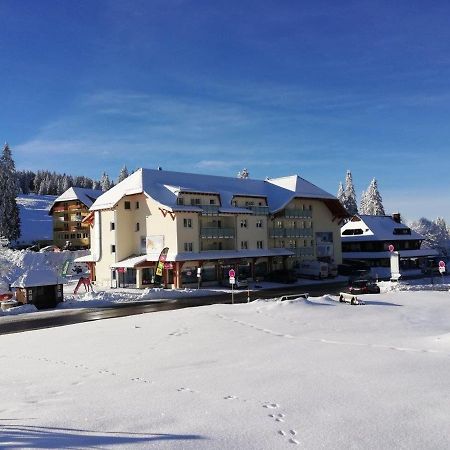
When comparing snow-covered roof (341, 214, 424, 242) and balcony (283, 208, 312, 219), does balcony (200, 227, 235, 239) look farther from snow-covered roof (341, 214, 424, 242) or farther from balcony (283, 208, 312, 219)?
snow-covered roof (341, 214, 424, 242)

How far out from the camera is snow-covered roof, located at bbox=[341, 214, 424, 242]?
74.2m

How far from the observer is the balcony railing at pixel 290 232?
60.1 m

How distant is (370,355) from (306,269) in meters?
46.3

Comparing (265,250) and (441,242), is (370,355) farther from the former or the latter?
(441,242)

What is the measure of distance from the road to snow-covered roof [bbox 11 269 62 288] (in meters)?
3.47

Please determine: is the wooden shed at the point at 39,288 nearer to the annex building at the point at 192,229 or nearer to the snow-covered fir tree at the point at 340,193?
the annex building at the point at 192,229

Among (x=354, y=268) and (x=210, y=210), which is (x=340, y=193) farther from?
(x=210, y=210)

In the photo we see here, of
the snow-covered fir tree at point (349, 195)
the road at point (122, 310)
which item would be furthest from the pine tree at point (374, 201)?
the road at point (122, 310)

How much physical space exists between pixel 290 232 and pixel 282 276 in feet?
26.8

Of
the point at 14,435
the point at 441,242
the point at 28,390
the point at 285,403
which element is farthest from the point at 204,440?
the point at 441,242

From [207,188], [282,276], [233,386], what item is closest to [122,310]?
[233,386]

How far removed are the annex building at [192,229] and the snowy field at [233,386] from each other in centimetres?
2794

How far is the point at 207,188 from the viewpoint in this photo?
56656mm

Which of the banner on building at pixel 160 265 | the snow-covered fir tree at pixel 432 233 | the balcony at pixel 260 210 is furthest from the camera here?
the snow-covered fir tree at pixel 432 233
